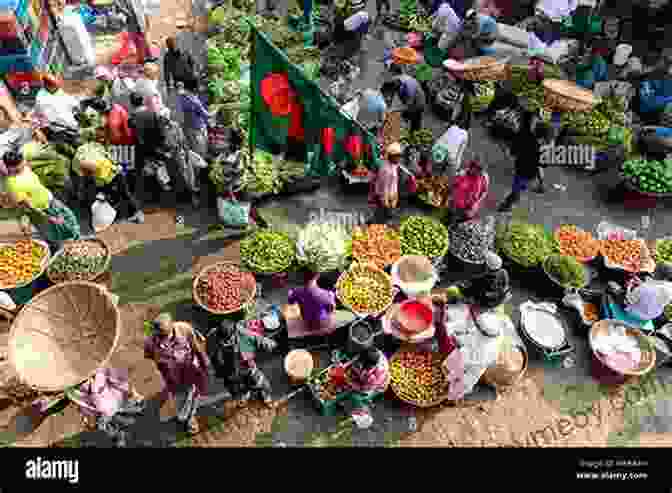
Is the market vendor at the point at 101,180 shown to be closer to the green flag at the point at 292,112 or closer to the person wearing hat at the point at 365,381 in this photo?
the green flag at the point at 292,112

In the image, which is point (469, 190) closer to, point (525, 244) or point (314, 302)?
point (525, 244)

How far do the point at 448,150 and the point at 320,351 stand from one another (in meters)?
4.72

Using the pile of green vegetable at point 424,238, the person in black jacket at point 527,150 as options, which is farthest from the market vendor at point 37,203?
the person in black jacket at point 527,150

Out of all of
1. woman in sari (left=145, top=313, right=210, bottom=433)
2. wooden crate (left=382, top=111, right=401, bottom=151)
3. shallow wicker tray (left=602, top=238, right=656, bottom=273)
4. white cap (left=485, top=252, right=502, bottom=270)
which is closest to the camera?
woman in sari (left=145, top=313, right=210, bottom=433)

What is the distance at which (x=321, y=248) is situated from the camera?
966cm

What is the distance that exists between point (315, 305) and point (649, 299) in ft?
17.0

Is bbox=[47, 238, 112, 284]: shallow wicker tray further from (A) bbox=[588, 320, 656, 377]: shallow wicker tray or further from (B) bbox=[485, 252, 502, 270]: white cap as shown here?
(A) bbox=[588, 320, 656, 377]: shallow wicker tray

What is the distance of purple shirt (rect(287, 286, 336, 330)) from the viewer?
8523mm

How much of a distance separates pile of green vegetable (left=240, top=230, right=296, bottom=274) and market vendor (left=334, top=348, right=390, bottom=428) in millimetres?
2320

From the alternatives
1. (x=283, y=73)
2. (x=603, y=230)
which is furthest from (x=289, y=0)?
(x=603, y=230)

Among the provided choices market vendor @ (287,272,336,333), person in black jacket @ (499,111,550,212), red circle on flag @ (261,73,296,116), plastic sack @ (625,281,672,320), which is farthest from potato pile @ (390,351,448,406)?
red circle on flag @ (261,73,296,116)

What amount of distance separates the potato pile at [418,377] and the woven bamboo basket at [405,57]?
7.36 m

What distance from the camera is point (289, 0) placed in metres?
15.9
